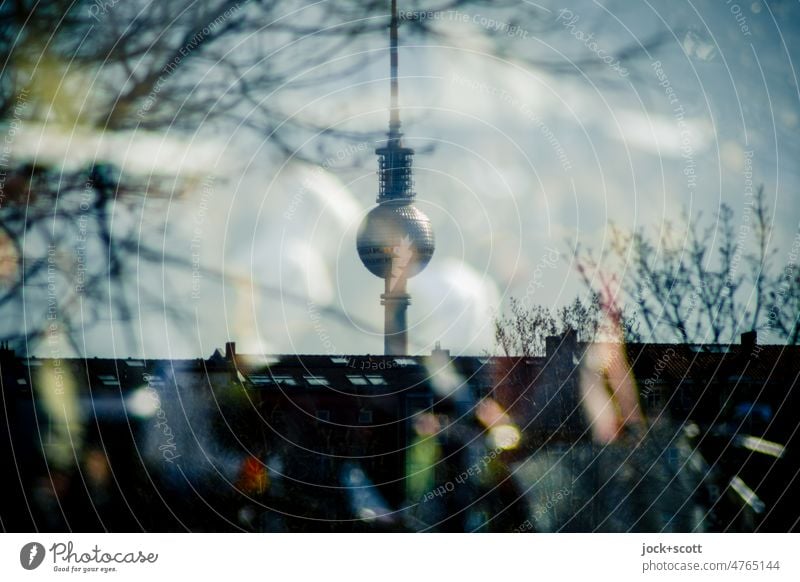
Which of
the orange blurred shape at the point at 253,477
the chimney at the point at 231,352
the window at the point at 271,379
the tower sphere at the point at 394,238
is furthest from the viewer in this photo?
the tower sphere at the point at 394,238

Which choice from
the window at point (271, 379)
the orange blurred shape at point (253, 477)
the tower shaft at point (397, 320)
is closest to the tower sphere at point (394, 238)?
the tower shaft at point (397, 320)

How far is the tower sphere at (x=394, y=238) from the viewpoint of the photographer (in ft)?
260

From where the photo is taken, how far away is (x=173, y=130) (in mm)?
5926

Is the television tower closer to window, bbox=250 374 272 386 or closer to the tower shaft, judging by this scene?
the tower shaft

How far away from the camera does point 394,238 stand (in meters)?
80.5

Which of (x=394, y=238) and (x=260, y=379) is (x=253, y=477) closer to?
(x=260, y=379)

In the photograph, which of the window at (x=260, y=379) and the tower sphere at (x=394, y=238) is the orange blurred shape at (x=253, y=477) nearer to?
the window at (x=260, y=379)

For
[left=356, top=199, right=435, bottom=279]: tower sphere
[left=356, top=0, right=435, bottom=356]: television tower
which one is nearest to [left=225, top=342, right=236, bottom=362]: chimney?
[left=356, top=0, right=435, bottom=356]: television tower
